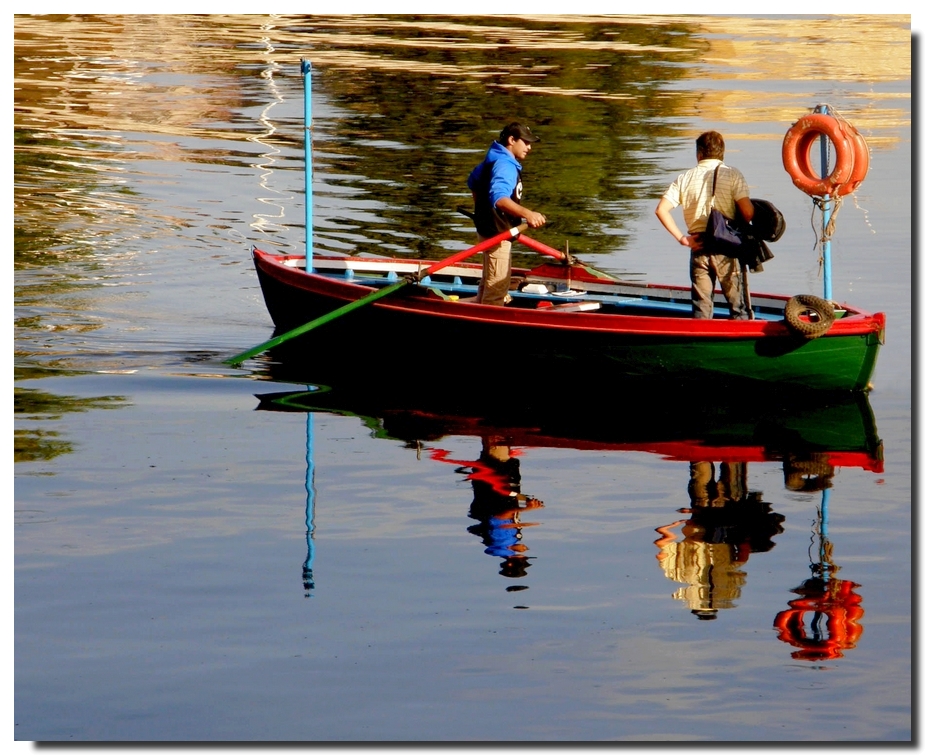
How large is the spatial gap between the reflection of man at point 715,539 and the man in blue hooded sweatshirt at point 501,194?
2.95 metres

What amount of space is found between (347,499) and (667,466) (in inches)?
94.3

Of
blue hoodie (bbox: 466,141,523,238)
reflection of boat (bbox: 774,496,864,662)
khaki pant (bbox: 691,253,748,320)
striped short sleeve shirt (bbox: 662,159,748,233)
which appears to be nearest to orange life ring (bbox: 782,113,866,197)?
striped short sleeve shirt (bbox: 662,159,748,233)

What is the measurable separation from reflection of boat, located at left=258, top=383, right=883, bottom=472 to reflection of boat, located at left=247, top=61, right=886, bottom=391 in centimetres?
23

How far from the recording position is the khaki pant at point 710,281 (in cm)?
1317

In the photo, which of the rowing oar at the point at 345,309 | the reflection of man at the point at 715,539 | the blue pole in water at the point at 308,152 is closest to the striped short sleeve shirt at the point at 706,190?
the rowing oar at the point at 345,309

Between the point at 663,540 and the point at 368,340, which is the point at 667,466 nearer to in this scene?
the point at 663,540

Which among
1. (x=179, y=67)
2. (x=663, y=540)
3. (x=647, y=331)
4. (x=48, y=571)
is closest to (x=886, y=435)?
(x=647, y=331)

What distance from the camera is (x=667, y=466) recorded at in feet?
39.0

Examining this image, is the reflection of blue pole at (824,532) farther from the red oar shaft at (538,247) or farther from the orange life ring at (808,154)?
the red oar shaft at (538,247)

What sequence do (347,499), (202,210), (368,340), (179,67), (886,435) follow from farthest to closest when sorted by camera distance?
(179,67), (202,210), (368,340), (886,435), (347,499)

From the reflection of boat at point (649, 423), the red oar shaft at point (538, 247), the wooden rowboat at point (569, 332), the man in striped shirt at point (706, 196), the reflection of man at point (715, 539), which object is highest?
the man in striped shirt at point (706, 196)

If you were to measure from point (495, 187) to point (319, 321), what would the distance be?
198 centimetres

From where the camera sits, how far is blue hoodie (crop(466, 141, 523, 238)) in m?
13.6

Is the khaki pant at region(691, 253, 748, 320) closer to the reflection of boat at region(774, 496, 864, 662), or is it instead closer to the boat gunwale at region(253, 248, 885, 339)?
the boat gunwale at region(253, 248, 885, 339)
